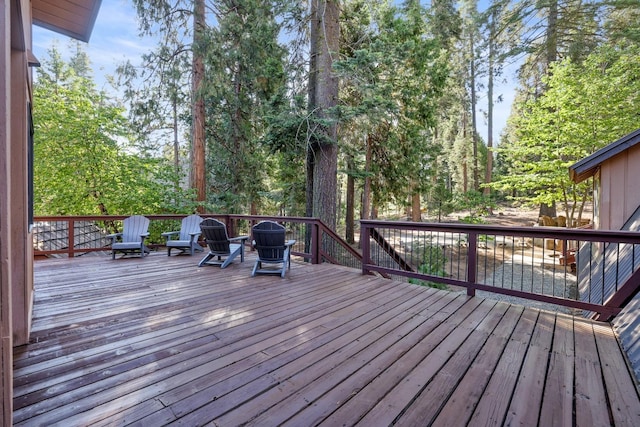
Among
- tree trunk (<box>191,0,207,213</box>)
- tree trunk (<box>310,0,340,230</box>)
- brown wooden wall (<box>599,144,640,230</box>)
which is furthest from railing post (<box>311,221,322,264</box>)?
brown wooden wall (<box>599,144,640,230</box>)

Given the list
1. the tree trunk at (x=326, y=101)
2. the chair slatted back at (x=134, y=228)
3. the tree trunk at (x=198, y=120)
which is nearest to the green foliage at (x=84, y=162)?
the tree trunk at (x=198, y=120)

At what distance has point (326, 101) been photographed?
7574mm

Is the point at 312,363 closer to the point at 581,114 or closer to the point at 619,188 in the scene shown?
the point at 619,188

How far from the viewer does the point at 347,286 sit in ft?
14.0

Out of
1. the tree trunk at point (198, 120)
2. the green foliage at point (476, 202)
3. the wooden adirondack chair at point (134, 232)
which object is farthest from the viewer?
the green foliage at point (476, 202)

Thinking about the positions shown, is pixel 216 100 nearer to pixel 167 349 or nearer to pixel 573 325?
pixel 167 349

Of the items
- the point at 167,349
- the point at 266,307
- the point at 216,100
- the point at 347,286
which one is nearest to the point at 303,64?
the point at 216,100

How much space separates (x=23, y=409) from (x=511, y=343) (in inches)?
130

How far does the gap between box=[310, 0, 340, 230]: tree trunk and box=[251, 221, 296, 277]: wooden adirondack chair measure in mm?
2653

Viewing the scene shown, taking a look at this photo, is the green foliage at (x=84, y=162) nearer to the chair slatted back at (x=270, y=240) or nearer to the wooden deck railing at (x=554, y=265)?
the chair slatted back at (x=270, y=240)

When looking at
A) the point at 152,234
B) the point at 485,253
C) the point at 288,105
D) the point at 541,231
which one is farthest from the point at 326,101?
the point at 152,234

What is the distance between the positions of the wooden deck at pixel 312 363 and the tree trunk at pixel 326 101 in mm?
4143

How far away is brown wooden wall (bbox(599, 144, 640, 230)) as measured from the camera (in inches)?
231

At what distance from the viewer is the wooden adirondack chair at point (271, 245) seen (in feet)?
16.0
